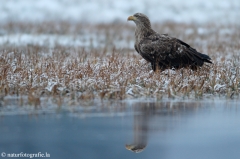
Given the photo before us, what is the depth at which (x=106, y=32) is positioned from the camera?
71.0 feet

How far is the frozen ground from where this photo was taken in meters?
27.8

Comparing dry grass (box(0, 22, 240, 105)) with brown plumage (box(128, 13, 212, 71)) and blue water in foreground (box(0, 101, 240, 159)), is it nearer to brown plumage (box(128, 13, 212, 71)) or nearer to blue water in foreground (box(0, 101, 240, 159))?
brown plumage (box(128, 13, 212, 71))

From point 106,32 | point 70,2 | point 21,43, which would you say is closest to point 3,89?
point 21,43

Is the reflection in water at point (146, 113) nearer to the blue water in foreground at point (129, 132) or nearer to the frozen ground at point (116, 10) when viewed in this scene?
the blue water in foreground at point (129, 132)

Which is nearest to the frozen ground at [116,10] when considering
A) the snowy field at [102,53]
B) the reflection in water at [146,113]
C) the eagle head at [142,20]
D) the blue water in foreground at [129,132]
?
the snowy field at [102,53]

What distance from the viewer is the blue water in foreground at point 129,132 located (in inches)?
253

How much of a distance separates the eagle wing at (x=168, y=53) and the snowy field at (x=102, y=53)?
0.32 metres

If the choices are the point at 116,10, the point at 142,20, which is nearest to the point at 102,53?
the point at 142,20

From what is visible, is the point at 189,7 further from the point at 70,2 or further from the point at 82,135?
the point at 82,135

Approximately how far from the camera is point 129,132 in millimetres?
7219

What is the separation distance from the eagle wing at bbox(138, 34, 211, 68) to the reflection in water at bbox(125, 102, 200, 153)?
2319mm

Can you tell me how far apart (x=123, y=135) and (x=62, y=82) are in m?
2.79

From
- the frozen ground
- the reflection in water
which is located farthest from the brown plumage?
the frozen ground

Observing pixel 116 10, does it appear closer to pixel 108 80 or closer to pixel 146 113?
pixel 108 80
